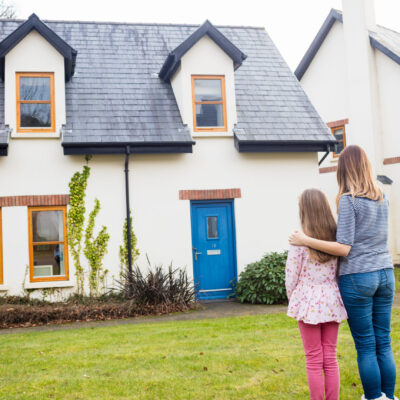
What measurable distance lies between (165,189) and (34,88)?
3.80 meters

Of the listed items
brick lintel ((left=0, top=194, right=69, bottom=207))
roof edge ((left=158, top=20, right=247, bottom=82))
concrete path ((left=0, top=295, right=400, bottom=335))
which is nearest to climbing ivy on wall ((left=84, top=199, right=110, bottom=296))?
brick lintel ((left=0, top=194, right=69, bottom=207))

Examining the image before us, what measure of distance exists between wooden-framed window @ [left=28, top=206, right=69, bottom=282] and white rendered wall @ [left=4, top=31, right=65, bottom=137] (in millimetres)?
1777

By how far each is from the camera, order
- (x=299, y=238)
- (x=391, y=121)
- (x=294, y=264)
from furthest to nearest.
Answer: (x=391, y=121)
(x=294, y=264)
(x=299, y=238)

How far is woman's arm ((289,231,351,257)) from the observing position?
4.05m

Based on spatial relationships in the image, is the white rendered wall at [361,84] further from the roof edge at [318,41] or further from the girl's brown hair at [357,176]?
the girl's brown hair at [357,176]

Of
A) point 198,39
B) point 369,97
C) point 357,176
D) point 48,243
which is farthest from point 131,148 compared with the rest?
point 369,97

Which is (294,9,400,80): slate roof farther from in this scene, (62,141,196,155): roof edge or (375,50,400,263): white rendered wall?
(62,141,196,155): roof edge

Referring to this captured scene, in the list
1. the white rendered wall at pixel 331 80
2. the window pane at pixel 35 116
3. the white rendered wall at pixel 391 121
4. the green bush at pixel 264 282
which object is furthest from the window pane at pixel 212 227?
the white rendered wall at pixel 331 80

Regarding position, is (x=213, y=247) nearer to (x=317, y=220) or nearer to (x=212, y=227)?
(x=212, y=227)

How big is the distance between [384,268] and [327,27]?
16.6 meters

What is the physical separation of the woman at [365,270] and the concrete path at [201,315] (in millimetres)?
6172

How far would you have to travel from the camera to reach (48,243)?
11.9 meters

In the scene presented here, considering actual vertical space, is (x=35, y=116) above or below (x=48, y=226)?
above

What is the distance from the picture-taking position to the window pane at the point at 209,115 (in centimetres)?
1298
